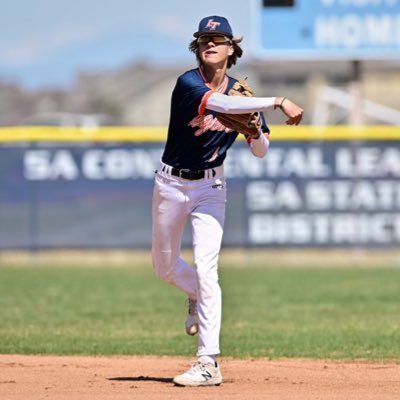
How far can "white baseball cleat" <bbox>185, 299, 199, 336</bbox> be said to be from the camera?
8000 mm

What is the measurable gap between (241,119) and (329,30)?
1186cm

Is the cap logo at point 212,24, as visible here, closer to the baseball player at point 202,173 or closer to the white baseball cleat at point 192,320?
the baseball player at point 202,173

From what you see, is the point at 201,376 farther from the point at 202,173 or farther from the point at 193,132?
the point at 193,132

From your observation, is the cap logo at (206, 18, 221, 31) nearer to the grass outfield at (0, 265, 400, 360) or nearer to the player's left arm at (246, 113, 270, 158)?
the player's left arm at (246, 113, 270, 158)

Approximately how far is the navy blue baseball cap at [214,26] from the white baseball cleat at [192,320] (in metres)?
1.89

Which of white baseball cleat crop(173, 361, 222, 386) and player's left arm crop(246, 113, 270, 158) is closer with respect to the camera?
white baseball cleat crop(173, 361, 222, 386)

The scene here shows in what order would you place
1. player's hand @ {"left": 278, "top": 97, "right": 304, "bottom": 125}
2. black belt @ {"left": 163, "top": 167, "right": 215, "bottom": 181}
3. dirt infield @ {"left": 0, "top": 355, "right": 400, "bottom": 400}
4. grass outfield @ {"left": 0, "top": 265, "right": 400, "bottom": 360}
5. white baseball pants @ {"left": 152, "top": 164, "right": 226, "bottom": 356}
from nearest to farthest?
player's hand @ {"left": 278, "top": 97, "right": 304, "bottom": 125}
dirt infield @ {"left": 0, "top": 355, "right": 400, "bottom": 400}
white baseball pants @ {"left": 152, "top": 164, "right": 226, "bottom": 356}
black belt @ {"left": 163, "top": 167, "right": 215, "bottom": 181}
grass outfield @ {"left": 0, "top": 265, "right": 400, "bottom": 360}

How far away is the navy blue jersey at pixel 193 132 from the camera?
7.29m

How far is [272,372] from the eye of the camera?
8281 mm

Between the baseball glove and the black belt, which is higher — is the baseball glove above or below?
above

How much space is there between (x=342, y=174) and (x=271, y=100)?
37.2 feet

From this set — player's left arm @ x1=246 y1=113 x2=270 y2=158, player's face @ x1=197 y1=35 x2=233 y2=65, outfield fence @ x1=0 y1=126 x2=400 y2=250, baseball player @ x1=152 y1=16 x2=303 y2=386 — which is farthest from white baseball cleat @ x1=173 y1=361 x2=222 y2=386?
outfield fence @ x1=0 y1=126 x2=400 y2=250

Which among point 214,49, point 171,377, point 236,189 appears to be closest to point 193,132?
point 214,49

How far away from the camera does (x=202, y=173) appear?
7523mm
